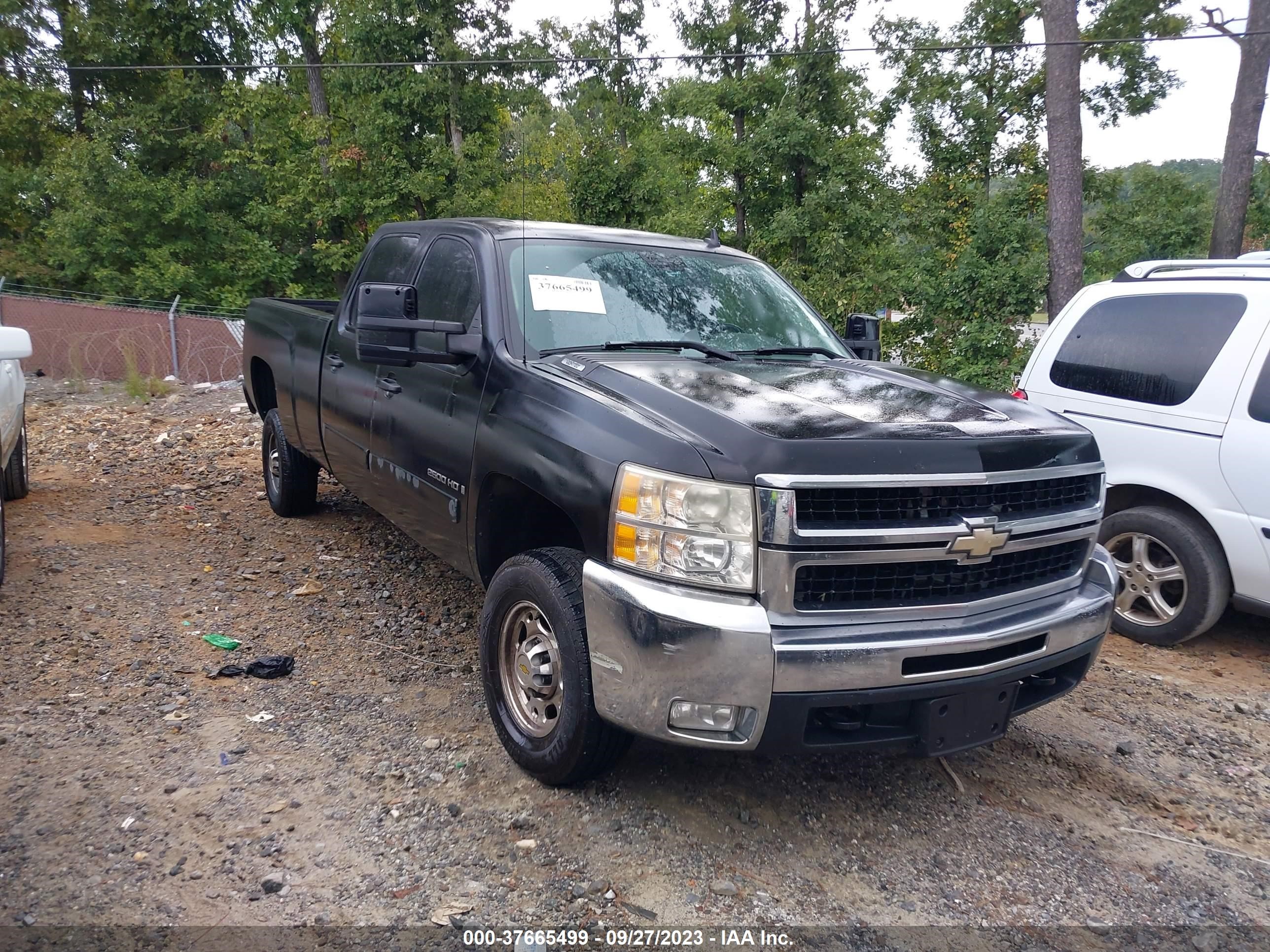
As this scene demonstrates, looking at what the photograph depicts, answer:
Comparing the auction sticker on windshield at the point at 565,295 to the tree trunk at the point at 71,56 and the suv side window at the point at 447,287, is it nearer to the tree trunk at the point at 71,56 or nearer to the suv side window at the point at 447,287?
the suv side window at the point at 447,287

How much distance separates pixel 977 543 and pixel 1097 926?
3.86 feet

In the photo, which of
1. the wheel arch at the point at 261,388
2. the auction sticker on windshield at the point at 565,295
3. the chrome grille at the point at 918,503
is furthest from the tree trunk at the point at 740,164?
the chrome grille at the point at 918,503

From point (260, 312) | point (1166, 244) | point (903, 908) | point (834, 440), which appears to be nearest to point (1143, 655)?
point (903, 908)

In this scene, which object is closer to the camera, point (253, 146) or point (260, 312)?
point (260, 312)

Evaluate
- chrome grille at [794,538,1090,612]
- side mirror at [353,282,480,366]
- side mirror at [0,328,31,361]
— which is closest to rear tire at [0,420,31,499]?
side mirror at [0,328,31,361]

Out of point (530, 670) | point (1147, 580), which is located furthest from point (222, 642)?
point (1147, 580)

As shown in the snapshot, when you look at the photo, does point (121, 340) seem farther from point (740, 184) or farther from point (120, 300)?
point (740, 184)

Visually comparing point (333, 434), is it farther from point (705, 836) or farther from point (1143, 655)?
point (1143, 655)

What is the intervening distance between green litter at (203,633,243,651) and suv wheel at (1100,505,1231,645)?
448 cm

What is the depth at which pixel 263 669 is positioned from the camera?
14.6 feet

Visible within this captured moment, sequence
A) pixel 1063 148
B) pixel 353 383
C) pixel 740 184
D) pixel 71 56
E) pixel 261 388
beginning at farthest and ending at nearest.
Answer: pixel 71 56 < pixel 740 184 < pixel 1063 148 < pixel 261 388 < pixel 353 383

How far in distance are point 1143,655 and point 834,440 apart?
3.40 m

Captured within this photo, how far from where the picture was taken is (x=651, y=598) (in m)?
2.80

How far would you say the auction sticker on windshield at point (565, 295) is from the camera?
4.04 meters
